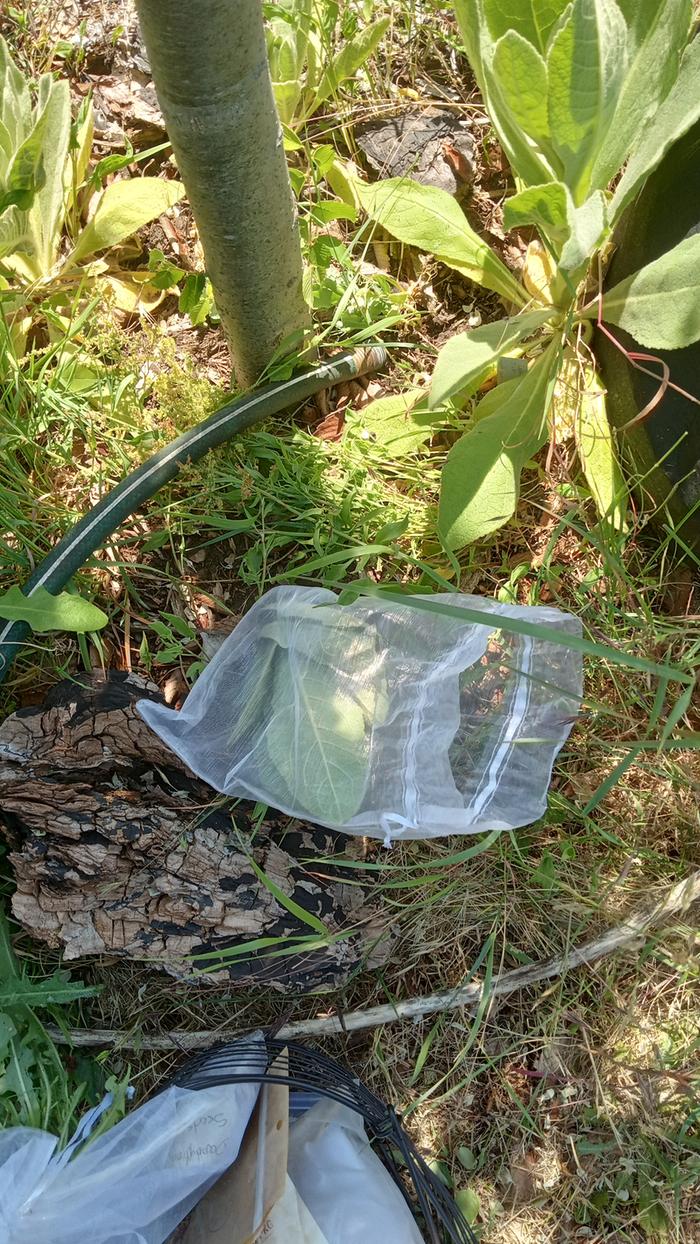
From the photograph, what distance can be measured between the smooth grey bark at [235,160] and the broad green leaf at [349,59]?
457 millimetres

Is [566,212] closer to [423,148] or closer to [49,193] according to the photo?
[423,148]

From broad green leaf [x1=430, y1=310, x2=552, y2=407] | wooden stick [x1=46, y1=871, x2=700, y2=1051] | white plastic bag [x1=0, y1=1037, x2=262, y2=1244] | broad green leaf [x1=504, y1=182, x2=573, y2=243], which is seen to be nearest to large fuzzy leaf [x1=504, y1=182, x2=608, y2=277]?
broad green leaf [x1=504, y1=182, x2=573, y2=243]

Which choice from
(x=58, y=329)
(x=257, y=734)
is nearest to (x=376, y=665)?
(x=257, y=734)

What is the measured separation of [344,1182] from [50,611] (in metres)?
1.12

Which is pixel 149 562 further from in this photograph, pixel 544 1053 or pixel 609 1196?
pixel 609 1196

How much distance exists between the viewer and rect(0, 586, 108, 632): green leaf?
1379mm

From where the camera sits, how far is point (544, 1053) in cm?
165

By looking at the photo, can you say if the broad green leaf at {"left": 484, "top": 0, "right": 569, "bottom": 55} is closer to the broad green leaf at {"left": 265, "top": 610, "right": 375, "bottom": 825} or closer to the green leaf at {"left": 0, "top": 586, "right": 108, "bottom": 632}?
the broad green leaf at {"left": 265, "top": 610, "right": 375, "bottom": 825}

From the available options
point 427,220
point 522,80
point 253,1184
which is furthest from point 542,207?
point 253,1184

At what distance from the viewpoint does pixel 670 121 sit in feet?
4.32

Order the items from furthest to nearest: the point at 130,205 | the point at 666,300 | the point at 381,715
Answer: the point at 130,205 < the point at 381,715 < the point at 666,300

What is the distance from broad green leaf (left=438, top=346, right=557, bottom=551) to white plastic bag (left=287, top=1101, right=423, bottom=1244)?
1075mm

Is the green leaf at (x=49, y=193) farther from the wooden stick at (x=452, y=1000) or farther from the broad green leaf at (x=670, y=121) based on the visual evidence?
the wooden stick at (x=452, y=1000)

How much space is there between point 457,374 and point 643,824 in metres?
0.90
